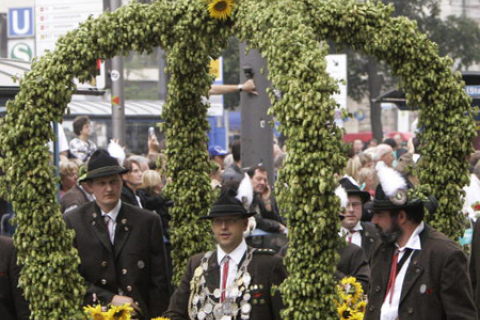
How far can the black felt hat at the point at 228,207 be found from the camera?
7.36 m

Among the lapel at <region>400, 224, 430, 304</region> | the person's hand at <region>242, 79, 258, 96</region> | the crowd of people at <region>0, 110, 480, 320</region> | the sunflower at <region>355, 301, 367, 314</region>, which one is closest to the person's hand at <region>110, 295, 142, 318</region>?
the crowd of people at <region>0, 110, 480, 320</region>

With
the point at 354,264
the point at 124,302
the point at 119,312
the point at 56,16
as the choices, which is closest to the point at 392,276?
the point at 354,264

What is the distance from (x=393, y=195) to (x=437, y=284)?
641 mm

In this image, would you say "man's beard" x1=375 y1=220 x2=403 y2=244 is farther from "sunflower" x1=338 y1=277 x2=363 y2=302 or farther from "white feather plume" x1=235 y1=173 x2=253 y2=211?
"sunflower" x1=338 y1=277 x2=363 y2=302

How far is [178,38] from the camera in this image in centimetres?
847

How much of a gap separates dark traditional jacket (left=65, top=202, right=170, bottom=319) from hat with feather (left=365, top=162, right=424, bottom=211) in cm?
212

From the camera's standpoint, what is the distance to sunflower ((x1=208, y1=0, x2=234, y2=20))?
8.13 meters

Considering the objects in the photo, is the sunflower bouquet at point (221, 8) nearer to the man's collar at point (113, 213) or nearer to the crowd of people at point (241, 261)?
the crowd of people at point (241, 261)

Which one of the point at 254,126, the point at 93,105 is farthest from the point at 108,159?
the point at 93,105

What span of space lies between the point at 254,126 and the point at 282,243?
120 centimetres

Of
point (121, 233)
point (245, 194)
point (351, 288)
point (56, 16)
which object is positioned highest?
point (56, 16)

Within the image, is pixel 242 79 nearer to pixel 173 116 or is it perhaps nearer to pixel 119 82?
pixel 173 116

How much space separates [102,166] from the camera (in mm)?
8383

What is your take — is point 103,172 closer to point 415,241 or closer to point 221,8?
point 221,8
